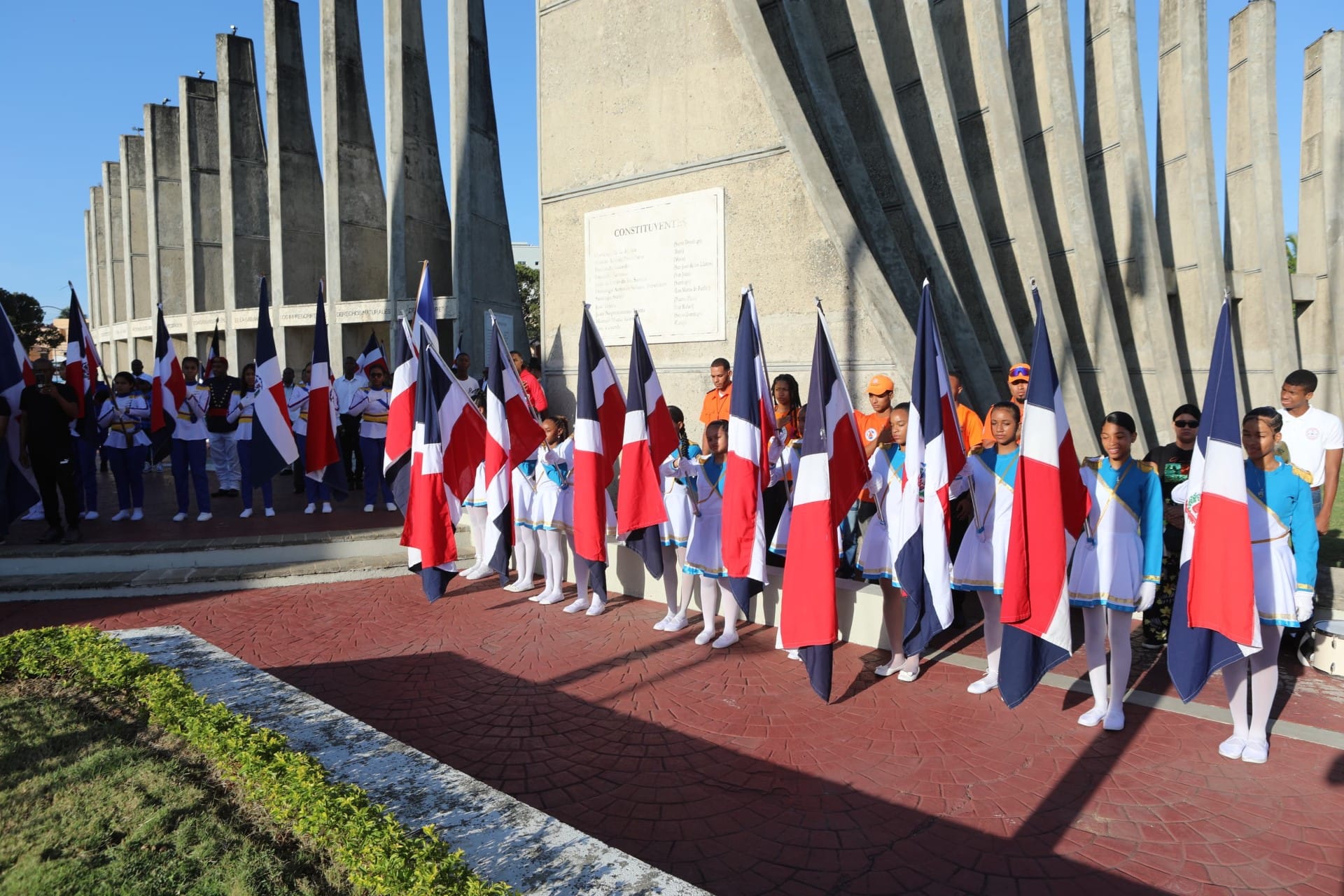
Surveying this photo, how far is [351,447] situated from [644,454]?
886cm

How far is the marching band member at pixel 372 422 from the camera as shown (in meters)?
11.1

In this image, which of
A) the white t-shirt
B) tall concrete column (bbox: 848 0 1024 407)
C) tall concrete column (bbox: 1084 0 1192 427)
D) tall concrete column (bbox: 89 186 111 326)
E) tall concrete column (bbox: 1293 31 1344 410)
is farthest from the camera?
tall concrete column (bbox: 89 186 111 326)

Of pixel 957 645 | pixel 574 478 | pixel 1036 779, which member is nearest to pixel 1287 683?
pixel 957 645

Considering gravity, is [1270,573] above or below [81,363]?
below

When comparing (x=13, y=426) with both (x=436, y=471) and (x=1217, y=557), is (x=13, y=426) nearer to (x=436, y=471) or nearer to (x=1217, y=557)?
(x=436, y=471)

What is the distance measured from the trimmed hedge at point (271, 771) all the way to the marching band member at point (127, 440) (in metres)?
6.07

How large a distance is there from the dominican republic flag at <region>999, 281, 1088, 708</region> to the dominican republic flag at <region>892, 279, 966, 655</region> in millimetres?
546

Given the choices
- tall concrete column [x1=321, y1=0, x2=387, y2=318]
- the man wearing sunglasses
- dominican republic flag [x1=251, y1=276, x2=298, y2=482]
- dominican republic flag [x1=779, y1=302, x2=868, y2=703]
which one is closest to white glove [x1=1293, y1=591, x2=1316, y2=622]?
the man wearing sunglasses

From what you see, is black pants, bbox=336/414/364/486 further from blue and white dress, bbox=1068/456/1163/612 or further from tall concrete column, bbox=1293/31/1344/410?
tall concrete column, bbox=1293/31/1344/410

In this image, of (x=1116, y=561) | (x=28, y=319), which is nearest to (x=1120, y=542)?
(x=1116, y=561)

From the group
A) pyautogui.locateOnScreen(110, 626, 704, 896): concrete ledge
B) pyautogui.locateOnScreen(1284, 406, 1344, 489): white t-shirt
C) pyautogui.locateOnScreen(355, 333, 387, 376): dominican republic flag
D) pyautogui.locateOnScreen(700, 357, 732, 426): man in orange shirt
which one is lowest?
pyautogui.locateOnScreen(110, 626, 704, 896): concrete ledge

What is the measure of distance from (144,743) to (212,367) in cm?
946

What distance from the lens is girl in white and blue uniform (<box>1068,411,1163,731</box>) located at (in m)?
4.75

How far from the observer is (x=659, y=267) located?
9.12m
